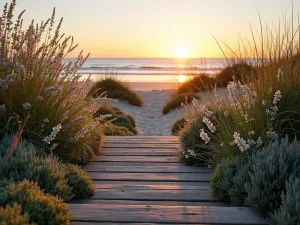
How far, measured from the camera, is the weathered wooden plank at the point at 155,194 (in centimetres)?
367

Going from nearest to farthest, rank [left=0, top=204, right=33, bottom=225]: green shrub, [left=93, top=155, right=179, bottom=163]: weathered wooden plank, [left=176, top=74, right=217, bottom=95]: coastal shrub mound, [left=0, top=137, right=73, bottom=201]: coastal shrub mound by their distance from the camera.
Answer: [left=0, top=204, right=33, bottom=225]: green shrub → [left=0, top=137, right=73, bottom=201]: coastal shrub mound → [left=93, top=155, right=179, bottom=163]: weathered wooden plank → [left=176, top=74, right=217, bottom=95]: coastal shrub mound

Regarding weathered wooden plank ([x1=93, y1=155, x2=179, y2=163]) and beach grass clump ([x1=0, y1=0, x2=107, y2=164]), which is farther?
weathered wooden plank ([x1=93, y1=155, x2=179, y2=163])

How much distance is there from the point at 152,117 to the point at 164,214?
1087cm

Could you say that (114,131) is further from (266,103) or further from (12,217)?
(12,217)

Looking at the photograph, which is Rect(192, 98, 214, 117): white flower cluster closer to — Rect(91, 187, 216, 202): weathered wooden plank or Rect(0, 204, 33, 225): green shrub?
Rect(91, 187, 216, 202): weathered wooden plank

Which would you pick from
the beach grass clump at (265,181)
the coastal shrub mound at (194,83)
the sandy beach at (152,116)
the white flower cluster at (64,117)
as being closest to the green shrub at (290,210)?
the beach grass clump at (265,181)

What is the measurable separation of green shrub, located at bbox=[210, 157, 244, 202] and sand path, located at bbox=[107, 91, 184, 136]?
6814mm

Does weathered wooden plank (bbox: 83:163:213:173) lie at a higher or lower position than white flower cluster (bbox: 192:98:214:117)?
lower

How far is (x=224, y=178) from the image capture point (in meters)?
3.69

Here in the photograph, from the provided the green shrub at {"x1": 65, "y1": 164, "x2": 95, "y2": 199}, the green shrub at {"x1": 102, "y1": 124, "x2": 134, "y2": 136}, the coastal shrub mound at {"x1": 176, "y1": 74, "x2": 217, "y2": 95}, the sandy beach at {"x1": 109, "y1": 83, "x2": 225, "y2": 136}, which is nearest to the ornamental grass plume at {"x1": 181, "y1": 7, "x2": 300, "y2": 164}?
the green shrub at {"x1": 65, "y1": 164, "x2": 95, "y2": 199}

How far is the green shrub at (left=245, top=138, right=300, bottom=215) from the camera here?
3000 millimetres

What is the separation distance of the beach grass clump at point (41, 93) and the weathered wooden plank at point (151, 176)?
0.41 m

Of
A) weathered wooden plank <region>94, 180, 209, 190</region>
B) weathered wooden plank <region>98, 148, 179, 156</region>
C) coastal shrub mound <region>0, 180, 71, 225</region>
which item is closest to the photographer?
coastal shrub mound <region>0, 180, 71, 225</region>

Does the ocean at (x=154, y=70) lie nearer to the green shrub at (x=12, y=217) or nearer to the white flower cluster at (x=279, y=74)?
the white flower cluster at (x=279, y=74)
